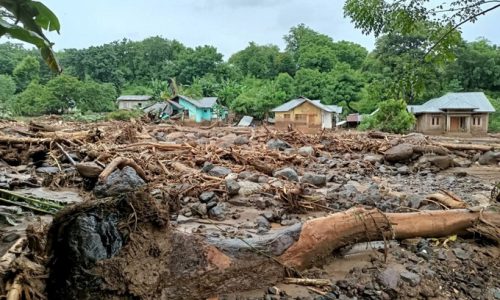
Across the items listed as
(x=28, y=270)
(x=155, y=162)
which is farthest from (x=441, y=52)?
(x=155, y=162)

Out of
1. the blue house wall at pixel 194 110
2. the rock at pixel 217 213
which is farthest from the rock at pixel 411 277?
the blue house wall at pixel 194 110

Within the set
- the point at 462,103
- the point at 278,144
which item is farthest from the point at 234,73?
the point at 278,144

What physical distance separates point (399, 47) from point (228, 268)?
36323mm

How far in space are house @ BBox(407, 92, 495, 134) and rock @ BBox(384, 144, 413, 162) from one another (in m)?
19.5

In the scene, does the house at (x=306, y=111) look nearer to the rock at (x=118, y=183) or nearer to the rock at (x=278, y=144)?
the rock at (x=278, y=144)

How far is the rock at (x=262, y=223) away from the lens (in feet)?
15.1

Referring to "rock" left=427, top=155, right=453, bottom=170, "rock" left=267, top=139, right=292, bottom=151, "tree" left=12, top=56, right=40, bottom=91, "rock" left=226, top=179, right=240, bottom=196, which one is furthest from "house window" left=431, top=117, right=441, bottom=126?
"tree" left=12, top=56, right=40, bottom=91

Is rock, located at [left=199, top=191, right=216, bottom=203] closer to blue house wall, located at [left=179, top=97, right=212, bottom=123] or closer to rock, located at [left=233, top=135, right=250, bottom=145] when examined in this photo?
rock, located at [left=233, top=135, right=250, bottom=145]

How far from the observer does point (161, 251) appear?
2.82m

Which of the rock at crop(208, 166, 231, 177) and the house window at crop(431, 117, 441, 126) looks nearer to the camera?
the rock at crop(208, 166, 231, 177)

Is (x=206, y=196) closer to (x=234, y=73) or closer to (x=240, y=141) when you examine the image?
(x=240, y=141)

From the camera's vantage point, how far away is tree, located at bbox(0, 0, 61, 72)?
296cm

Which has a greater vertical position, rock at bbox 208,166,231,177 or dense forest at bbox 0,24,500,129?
dense forest at bbox 0,24,500,129

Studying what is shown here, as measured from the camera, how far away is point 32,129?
435 inches
